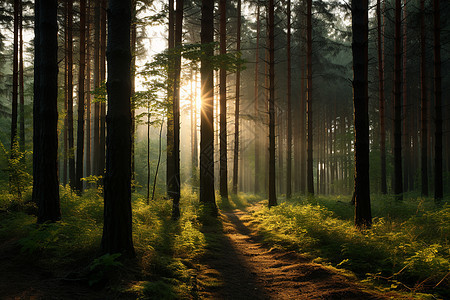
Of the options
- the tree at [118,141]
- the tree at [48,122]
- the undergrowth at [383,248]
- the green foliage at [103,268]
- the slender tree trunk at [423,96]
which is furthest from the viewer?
the slender tree trunk at [423,96]

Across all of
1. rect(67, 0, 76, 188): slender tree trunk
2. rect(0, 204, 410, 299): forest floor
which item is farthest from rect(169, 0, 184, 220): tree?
rect(67, 0, 76, 188): slender tree trunk

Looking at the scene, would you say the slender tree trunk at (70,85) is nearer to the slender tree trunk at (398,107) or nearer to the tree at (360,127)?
the tree at (360,127)

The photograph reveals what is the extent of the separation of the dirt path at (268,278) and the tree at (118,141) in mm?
1733

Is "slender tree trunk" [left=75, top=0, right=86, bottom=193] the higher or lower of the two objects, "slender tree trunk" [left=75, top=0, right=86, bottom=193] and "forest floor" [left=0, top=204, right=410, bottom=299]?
the higher

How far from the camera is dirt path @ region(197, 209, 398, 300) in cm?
404

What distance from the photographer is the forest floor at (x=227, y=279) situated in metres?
3.45

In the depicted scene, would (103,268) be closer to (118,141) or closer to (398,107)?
(118,141)

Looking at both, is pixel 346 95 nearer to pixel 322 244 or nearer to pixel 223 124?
pixel 223 124

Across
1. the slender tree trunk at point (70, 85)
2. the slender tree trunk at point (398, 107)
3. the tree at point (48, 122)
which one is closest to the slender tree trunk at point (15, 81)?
the slender tree trunk at point (70, 85)

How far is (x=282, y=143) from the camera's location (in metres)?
35.6

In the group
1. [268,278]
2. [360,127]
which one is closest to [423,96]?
[360,127]

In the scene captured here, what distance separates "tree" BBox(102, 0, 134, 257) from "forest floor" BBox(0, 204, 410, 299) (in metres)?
0.57

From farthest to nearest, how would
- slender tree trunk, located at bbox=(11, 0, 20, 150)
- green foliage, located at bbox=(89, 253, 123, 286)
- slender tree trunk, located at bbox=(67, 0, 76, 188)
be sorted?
slender tree trunk, located at bbox=(11, 0, 20, 150)
slender tree trunk, located at bbox=(67, 0, 76, 188)
green foliage, located at bbox=(89, 253, 123, 286)

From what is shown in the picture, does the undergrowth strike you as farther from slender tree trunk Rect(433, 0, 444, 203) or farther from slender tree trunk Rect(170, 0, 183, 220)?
slender tree trunk Rect(433, 0, 444, 203)
